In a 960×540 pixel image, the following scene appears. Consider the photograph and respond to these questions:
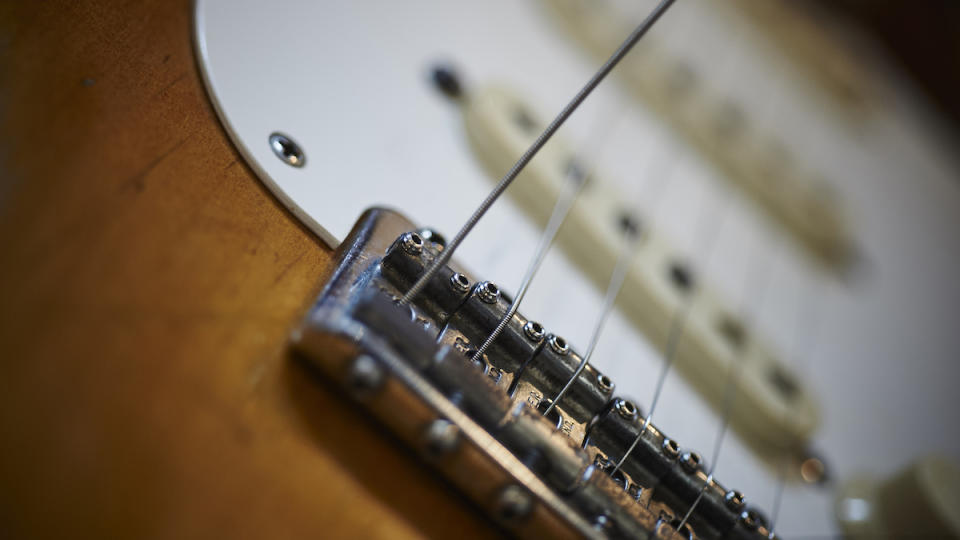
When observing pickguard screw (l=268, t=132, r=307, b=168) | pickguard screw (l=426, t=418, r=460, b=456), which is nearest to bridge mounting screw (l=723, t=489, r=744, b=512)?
pickguard screw (l=426, t=418, r=460, b=456)

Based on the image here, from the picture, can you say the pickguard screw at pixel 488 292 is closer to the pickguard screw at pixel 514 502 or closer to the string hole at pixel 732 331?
the pickguard screw at pixel 514 502

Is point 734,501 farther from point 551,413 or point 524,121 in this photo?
point 524,121

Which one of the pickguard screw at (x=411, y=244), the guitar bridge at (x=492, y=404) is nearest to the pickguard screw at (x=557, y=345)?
the guitar bridge at (x=492, y=404)

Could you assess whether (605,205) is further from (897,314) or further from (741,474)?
(897,314)

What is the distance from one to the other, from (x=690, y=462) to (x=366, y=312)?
0.82 ft

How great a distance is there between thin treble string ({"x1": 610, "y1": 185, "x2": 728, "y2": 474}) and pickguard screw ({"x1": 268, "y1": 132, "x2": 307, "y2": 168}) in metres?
0.29

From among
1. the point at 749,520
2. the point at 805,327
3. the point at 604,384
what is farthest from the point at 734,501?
the point at 805,327

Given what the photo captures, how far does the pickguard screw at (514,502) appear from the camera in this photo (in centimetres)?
34

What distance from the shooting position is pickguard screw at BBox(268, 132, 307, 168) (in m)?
0.44

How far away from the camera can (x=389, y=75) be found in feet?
2.05

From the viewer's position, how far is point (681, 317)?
673mm

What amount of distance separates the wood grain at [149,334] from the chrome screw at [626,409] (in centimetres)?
13

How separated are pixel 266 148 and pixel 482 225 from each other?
0.67 ft

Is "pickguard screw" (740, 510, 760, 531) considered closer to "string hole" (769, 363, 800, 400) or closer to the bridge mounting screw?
Answer: the bridge mounting screw
